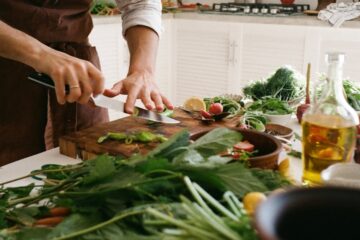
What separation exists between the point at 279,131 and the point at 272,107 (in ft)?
0.66

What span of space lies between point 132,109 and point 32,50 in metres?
0.26

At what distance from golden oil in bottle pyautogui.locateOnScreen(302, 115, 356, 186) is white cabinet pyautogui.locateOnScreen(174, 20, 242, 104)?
2653 mm

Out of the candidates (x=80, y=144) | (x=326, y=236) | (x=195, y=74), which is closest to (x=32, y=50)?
(x=80, y=144)

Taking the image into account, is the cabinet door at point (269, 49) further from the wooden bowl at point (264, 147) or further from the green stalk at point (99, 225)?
the green stalk at point (99, 225)

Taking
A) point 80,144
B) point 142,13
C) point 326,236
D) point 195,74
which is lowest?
point 195,74

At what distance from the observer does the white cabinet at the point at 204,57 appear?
3525 mm

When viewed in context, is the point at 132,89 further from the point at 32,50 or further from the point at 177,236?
the point at 177,236

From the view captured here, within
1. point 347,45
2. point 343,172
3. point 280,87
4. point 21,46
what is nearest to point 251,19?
point 347,45

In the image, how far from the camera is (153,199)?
2.11 feet

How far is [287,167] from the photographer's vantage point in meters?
0.86

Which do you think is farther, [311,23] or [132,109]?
[311,23]

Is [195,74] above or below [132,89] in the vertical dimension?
below

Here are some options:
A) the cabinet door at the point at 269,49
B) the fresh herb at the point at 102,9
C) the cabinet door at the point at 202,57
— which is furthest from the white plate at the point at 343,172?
the cabinet door at the point at 202,57

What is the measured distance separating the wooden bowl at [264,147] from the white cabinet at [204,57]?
258 cm
